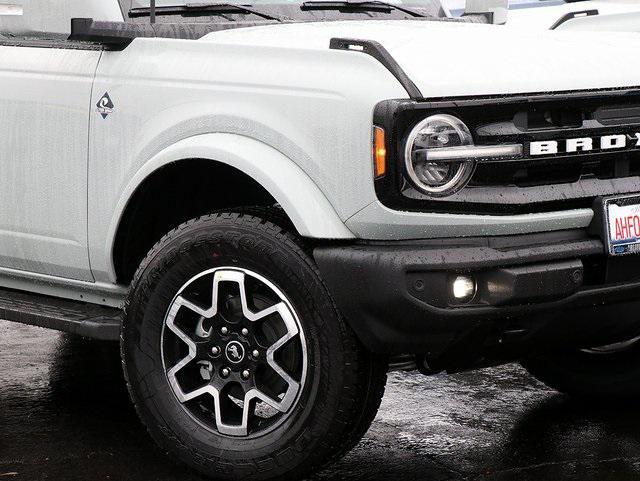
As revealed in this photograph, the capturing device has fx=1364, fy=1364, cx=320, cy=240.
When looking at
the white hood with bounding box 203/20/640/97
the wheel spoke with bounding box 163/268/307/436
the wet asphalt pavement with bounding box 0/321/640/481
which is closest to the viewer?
the white hood with bounding box 203/20/640/97

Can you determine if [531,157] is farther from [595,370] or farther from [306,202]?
[595,370]

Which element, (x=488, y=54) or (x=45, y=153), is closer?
(x=488, y=54)

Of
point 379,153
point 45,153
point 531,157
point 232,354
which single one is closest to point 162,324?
point 232,354

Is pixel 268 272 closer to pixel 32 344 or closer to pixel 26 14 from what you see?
pixel 26 14

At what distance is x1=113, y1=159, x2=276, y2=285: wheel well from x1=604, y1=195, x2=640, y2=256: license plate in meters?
1.12

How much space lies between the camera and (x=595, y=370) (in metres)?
5.21

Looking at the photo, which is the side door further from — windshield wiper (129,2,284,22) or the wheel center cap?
the wheel center cap

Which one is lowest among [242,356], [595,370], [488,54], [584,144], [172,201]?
[595,370]

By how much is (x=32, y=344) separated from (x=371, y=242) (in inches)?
115

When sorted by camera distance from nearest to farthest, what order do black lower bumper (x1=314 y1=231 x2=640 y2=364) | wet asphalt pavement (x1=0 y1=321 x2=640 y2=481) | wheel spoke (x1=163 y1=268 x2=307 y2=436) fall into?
black lower bumper (x1=314 y1=231 x2=640 y2=364)
wheel spoke (x1=163 y1=268 x2=307 y2=436)
wet asphalt pavement (x1=0 y1=321 x2=640 y2=481)

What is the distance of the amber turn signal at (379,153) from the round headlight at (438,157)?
0.21 ft

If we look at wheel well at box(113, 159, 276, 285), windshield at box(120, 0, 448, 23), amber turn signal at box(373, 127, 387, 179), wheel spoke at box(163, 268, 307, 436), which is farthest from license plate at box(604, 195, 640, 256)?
windshield at box(120, 0, 448, 23)

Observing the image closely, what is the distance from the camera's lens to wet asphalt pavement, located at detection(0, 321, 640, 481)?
4.44 m

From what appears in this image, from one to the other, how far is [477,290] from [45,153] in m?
1.69
